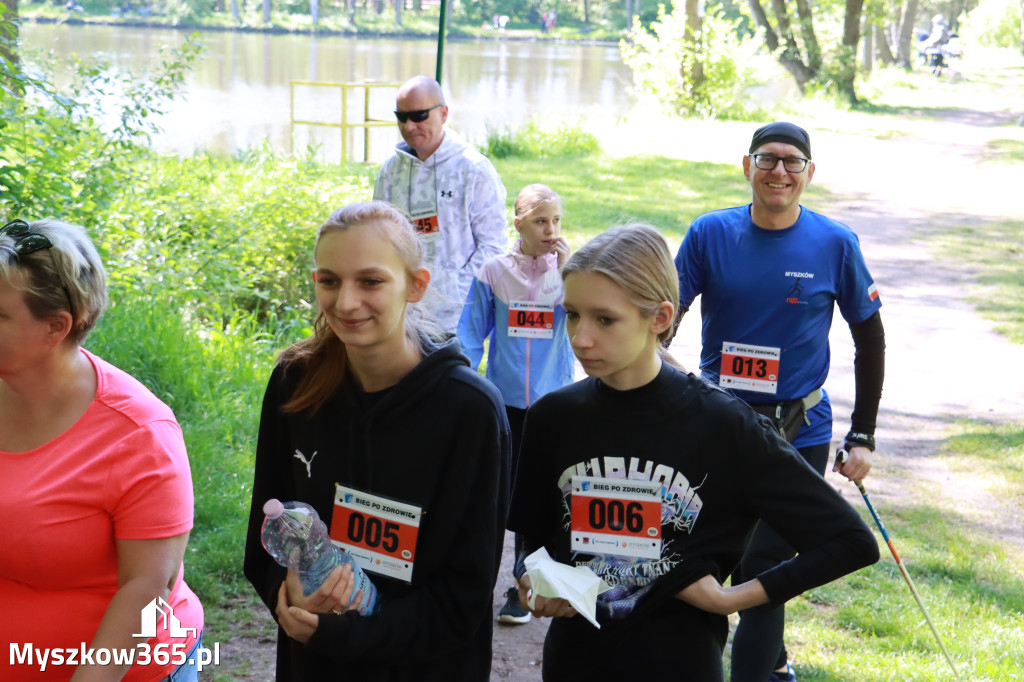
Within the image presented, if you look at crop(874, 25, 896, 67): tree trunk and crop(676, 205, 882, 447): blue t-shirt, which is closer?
crop(676, 205, 882, 447): blue t-shirt

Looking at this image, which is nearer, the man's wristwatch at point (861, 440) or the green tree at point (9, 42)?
the man's wristwatch at point (861, 440)

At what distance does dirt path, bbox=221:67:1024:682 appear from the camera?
19.4ft

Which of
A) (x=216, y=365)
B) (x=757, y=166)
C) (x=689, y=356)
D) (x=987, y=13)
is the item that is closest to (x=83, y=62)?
(x=216, y=365)

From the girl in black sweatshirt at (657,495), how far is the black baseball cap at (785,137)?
1.53m

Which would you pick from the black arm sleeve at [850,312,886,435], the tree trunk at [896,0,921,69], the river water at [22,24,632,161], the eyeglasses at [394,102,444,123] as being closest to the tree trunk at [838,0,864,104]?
the river water at [22,24,632,161]

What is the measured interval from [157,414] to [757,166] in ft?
7.52

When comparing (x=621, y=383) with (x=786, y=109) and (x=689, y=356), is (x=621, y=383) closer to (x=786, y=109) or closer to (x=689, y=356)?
(x=689, y=356)

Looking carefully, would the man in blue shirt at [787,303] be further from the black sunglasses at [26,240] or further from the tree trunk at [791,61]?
the tree trunk at [791,61]

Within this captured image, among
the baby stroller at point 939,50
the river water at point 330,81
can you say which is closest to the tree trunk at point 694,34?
the river water at point 330,81

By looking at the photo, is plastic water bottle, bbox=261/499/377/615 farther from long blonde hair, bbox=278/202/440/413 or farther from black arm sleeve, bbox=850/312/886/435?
black arm sleeve, bbox=850/312/886/435

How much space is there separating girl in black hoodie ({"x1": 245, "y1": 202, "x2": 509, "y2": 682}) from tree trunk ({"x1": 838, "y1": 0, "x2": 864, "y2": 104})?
30021 millimetres

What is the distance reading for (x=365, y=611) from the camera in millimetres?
2172

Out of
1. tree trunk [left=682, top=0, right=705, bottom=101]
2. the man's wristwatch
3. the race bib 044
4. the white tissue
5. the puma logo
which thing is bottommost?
the man's wristwatch

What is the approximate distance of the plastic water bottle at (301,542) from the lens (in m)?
2.06
